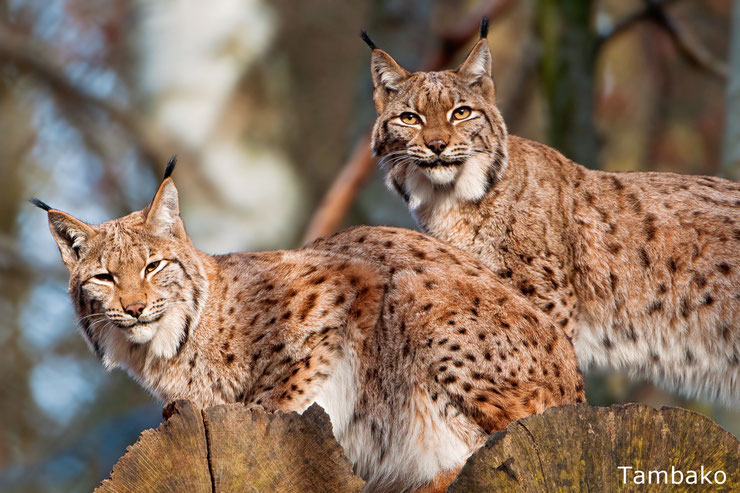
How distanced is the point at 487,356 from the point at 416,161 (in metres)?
1.72

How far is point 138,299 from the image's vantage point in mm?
4727

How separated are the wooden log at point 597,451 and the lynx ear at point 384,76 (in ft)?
11.6

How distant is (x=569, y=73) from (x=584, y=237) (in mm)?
4896

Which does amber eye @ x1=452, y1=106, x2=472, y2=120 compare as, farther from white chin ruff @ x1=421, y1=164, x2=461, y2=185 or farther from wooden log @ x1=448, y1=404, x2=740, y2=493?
wooden log @ x1=448, y1=404, x2=740, y2=493

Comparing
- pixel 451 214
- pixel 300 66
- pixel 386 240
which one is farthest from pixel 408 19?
pixel 386 240

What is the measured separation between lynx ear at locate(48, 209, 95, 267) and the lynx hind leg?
5.12ft

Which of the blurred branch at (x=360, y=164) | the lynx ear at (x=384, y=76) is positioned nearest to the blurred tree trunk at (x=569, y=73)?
the blurred branch at (x=360, y=164)

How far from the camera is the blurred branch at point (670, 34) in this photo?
10875 mm

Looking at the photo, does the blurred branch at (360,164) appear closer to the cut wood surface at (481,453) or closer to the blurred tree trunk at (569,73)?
the blurred tree trunk at (569,73)

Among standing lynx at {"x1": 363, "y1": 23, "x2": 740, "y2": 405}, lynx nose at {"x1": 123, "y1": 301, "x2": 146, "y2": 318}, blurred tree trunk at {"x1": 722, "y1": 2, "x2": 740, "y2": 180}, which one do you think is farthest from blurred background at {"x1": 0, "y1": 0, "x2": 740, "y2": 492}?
lynx nose at {"x1": 123, "y1": 301, "x2": 146, "y2": 318}

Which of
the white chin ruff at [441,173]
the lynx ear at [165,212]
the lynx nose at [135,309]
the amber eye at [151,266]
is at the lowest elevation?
the lynx nose at [135,309]

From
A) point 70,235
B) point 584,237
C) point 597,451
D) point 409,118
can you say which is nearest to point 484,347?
point 597,451

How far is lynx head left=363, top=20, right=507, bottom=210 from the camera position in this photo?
5.86 m

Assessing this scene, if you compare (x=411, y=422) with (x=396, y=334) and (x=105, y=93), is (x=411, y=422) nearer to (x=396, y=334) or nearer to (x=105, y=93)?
(x=396, y=334)
